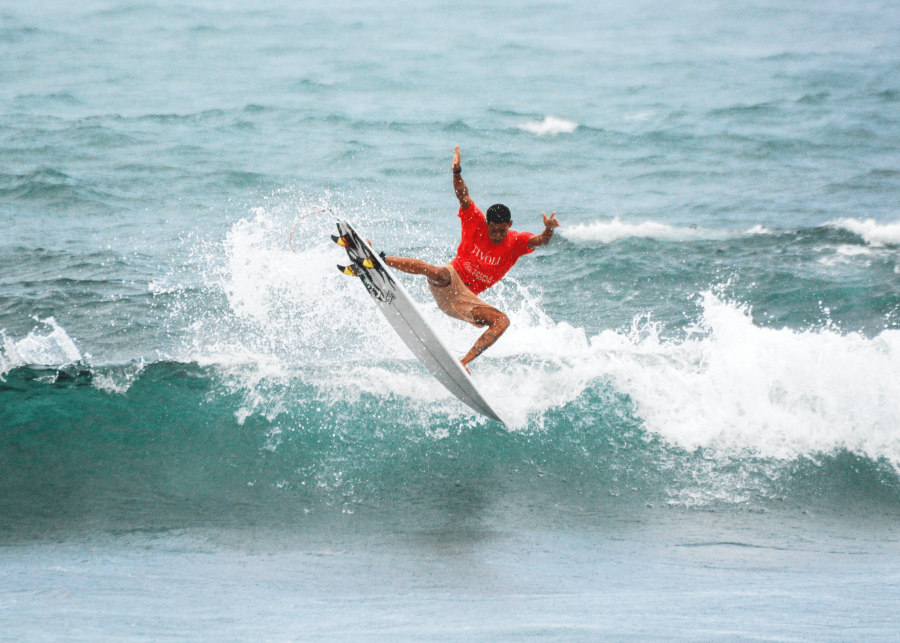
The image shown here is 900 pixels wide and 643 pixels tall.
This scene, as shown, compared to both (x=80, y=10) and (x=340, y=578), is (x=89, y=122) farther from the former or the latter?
(x=340, y=578)

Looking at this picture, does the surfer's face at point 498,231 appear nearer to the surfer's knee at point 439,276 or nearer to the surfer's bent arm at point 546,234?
the surfer's bent arm at point 546,234

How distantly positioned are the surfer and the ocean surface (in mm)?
1135

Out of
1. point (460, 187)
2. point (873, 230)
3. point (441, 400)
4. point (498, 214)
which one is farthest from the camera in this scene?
point (873, 230)

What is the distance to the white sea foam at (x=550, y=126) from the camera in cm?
2439

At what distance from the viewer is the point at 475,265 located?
6.42 metres

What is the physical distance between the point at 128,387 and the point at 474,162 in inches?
597

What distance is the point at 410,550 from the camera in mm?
5398

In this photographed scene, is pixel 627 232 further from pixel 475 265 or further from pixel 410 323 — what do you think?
pixel 410 323

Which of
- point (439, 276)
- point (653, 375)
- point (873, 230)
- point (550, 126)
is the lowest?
point (653, 375)

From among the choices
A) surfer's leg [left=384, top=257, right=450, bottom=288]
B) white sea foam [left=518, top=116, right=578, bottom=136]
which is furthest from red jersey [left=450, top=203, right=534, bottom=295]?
white sea foam [left=518, top=116, right=578, bottom=136]

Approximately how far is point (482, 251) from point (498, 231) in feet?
1.10

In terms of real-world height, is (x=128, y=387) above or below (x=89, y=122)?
below

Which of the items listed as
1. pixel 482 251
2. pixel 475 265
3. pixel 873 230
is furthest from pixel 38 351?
pixel 873 230

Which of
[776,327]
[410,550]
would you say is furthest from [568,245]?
[410,550]
